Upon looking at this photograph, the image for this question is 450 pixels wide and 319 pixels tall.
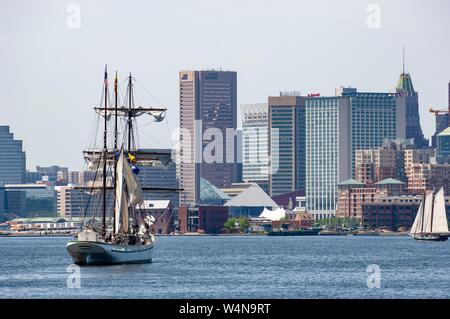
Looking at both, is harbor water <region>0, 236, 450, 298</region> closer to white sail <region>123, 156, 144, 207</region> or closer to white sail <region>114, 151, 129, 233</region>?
white sail <region>114, 151, 129, 233</region>

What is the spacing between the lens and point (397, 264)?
11219 centimetres

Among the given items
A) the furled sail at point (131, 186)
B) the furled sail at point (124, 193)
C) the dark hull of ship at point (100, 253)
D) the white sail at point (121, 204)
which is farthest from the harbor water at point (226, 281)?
the furled sail at point (131, 186)

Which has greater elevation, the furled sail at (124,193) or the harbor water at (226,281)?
the furled sail at (124,193)

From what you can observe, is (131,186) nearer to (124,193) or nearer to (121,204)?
(124,193)

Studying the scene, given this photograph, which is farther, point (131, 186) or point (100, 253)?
point (131, 186)

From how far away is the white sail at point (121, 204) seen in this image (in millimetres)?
101312

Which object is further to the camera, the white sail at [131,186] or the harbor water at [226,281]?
the white sail at [131,186]

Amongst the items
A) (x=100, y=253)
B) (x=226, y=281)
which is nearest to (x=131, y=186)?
(x=100, y=253)

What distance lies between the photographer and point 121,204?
101625 mm

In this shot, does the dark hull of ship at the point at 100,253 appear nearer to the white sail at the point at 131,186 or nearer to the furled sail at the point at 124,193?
the furled sail at the point at 124,193

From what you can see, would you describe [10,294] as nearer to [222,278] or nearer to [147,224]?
[222,278]
